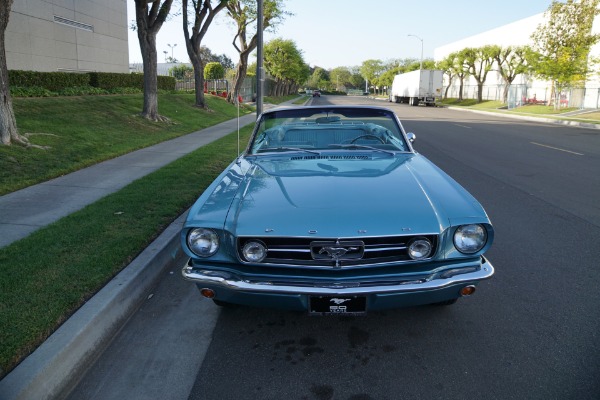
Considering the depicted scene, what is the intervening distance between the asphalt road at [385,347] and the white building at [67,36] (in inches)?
820

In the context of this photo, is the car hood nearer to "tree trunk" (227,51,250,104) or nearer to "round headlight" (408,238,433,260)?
"round headlight" (408,238,433,260)

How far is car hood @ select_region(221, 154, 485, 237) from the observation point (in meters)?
2.81

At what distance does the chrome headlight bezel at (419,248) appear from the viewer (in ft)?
9.39

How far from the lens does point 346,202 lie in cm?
305

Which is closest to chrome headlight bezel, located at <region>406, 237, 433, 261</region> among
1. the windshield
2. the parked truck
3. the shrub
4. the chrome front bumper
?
the chrome front bumper

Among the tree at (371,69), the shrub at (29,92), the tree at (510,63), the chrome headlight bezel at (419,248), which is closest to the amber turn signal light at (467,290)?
the chrome headlight bezel at (419,248)

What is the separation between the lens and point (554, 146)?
1386cm

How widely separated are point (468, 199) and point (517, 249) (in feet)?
7.06

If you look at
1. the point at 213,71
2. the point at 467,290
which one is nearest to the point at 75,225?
the point at 467,290

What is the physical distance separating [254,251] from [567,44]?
36110 millimetres

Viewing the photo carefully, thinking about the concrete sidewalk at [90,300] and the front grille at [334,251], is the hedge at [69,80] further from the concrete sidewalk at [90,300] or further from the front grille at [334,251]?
the front grille at [334,251]

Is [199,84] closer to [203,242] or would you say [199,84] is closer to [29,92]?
[29,92]

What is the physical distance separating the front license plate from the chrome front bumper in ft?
0.19

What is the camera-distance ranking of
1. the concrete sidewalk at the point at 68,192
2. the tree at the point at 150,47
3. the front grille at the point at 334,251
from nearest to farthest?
1. the front grille at the point at 334,251
2. the concrete sidewalk at the point at 68,192
3. the tree at the point at 150,47
